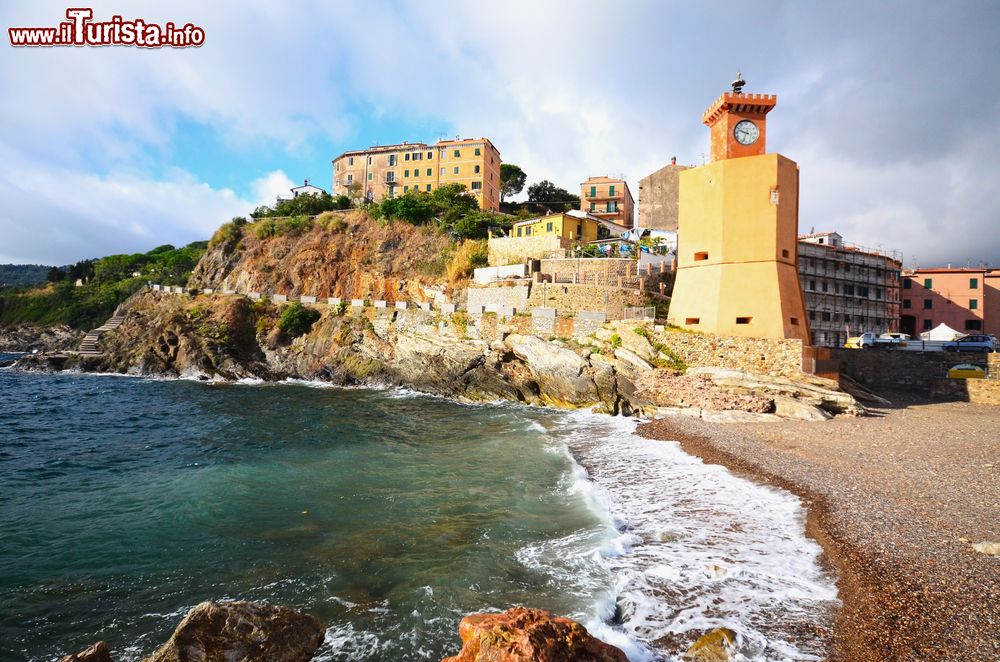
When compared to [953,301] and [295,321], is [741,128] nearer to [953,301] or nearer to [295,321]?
[953,301]

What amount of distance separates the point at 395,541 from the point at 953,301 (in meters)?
53.7

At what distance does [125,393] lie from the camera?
1121 inches

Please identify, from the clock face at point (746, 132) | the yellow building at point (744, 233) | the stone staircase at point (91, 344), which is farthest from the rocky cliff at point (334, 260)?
the clock face at point (746, 132)

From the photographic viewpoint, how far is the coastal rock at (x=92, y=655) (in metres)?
4.47

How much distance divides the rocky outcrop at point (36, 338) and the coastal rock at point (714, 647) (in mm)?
77989

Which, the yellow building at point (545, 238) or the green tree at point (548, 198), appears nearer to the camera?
the yellow building at point (545, 238)

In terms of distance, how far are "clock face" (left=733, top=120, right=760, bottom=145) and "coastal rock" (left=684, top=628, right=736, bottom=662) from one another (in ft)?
84.5

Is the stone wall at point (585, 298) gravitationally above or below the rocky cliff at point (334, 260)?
below

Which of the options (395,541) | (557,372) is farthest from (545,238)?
(395,541)

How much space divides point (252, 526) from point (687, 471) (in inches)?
438

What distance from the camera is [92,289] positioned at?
227ft

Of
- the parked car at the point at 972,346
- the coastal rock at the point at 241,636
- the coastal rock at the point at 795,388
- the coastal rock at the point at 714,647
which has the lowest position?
the coastal rock at the point at 714,647

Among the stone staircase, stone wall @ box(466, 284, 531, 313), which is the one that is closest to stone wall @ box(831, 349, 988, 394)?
stone wall @ box(466, 284, 531, 313)

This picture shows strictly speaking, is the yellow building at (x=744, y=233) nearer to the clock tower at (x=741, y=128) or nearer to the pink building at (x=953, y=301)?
the clock tower at (x=741, y=128)
